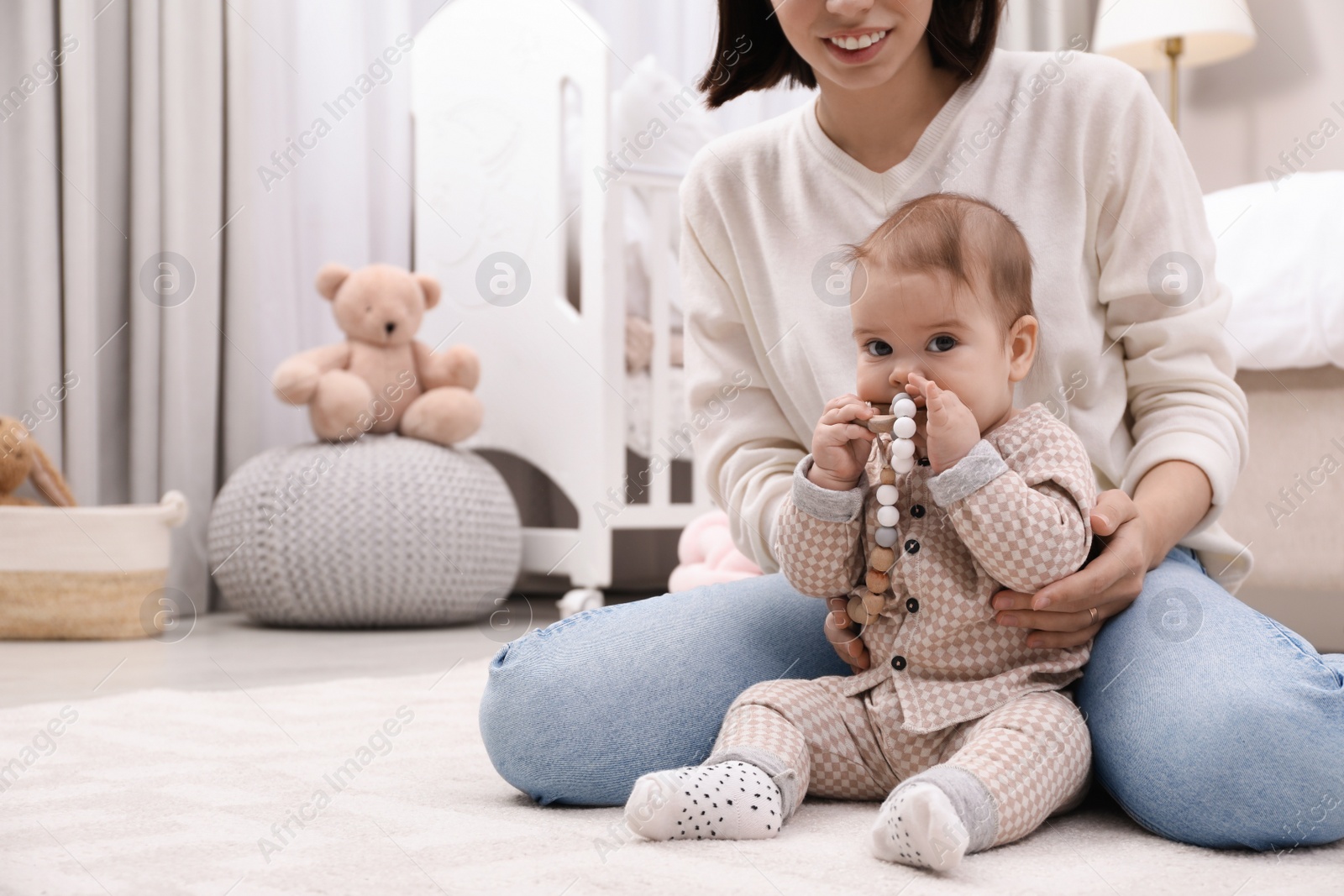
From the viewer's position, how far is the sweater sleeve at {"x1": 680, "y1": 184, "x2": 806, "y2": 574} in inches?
43.0

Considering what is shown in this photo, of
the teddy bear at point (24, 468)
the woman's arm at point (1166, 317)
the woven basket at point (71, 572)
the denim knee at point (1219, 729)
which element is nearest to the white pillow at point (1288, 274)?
the woman's arm at point (1166, 317)

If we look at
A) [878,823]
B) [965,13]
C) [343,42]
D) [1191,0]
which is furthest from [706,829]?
[1191,0]

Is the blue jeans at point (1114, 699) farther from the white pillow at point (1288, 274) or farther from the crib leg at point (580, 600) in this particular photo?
the crib leg at point (580, 600)

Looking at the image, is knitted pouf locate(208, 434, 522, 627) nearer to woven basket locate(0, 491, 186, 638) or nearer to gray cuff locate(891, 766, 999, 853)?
woven basket locate(0, 491, 186, 638)

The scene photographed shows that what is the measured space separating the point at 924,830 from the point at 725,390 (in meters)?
0.51

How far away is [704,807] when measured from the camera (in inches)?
30.0

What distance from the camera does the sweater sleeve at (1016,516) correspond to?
0.78 metres

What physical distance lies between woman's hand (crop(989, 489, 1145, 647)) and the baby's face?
0.11 m

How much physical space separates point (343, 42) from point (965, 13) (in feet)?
6.11

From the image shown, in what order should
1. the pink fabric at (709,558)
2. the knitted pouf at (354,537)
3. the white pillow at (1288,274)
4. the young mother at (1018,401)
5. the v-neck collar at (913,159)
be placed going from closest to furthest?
the young mother at (1018,401) < the v-neck collar at (913,159) < the white pillow at (1288,274) < the pink fabric at (709,558) < the knitted pouf at (354,537)

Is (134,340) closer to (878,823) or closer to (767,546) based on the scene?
(767,546)

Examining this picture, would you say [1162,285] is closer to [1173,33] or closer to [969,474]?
[969,474]

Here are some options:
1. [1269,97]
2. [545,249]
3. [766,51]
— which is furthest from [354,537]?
[1269,97]

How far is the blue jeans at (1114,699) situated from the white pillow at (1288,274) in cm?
70
